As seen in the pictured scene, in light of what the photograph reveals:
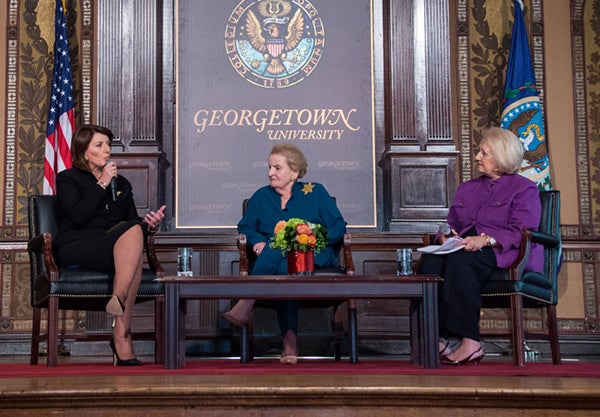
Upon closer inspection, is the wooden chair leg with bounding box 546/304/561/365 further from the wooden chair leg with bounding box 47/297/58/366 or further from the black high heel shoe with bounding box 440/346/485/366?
the wooden chair leg with bounding box 47/297/58/366

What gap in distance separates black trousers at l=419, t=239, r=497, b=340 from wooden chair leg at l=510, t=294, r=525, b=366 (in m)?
0.19

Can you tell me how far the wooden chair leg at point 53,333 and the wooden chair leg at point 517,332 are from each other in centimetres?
229

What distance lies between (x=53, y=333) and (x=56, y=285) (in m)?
0.25

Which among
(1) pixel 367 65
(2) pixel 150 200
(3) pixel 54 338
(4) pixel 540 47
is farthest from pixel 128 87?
(4) pixel 540 47

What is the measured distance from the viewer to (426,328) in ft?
13.5

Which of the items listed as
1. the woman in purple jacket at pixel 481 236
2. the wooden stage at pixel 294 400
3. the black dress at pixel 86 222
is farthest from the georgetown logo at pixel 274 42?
the wooden stage at pixel 294 400

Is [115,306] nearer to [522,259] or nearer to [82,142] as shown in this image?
[82,142]

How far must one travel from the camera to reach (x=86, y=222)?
4.88 m

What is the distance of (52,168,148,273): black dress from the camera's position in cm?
466

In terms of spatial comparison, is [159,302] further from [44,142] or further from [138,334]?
[44,142]

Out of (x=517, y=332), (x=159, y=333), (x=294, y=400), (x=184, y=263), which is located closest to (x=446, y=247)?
(x=517, y=332)

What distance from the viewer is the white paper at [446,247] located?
14.7ft

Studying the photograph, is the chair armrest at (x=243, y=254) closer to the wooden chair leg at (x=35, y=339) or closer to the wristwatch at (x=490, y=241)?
the wooden chair leg at (x=35, y=339)

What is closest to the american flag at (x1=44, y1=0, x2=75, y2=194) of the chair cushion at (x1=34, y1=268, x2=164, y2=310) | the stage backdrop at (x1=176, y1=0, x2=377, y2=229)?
the stage backdrop at (x1=176, y1=0, x2=377, y2=229)
